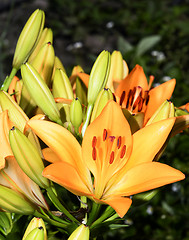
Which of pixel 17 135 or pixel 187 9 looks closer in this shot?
pixel 17 135

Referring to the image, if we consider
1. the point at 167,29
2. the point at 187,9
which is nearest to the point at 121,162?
the point at 167,29

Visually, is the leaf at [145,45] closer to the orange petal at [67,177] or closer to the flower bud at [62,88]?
the flower bud at [62,88]

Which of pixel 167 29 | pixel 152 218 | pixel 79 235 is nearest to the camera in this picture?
pixel 79 235

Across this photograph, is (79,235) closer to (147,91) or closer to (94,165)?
(94,165)

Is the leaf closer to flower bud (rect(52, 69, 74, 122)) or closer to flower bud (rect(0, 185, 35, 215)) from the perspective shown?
flower bud (rect(52, 69, 74, 122))

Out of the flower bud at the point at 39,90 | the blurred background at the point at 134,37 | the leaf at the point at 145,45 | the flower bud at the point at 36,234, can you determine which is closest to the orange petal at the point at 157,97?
the flower bud at the point at 39,90

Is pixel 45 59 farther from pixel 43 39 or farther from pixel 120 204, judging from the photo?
pixel 120 204

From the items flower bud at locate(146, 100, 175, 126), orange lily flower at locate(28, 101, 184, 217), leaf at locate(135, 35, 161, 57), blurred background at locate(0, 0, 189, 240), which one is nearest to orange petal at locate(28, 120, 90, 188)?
orange lily flower at locate(28, 101, 184, 217)

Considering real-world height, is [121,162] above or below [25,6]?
above
